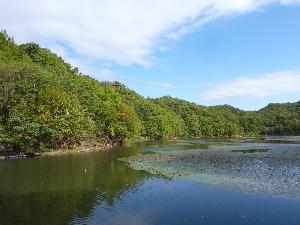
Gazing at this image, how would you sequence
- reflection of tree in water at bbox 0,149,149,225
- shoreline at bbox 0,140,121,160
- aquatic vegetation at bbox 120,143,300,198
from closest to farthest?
reflection of tree in water at bbox 0,149,149,225 < aquatic vegetation at bbox 120,143,300,198 < shoreline at bbox 0,140,121,160

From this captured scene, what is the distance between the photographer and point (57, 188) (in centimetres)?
3753

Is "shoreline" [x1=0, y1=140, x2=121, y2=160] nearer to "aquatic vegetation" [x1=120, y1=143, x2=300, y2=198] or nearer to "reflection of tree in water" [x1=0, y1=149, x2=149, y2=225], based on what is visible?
"reflection of tree in water" [x1=0, y1=149, x2=149, y2=225]

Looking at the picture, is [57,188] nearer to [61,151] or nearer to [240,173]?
[240,173]

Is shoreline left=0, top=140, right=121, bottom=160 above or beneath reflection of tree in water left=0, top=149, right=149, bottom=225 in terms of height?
above

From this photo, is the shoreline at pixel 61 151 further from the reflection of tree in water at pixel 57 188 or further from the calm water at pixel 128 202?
the calm water at pixel 128 202

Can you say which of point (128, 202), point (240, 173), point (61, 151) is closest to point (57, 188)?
point (128, 202)

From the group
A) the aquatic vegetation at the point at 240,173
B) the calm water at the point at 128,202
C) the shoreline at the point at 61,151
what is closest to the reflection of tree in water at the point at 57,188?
the calm water at the point at 128,202

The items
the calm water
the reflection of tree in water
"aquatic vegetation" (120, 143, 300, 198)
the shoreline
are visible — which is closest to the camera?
the calm water

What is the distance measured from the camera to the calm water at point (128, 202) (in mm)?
26188

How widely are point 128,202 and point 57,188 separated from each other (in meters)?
9.63

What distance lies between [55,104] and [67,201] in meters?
44.6

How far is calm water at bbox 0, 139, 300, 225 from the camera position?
85.9 ft

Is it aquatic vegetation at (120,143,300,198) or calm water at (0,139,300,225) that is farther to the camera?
aquatic vegetation at (120,143,300,198)

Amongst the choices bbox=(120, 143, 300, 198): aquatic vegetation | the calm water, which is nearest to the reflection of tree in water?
the calm water
